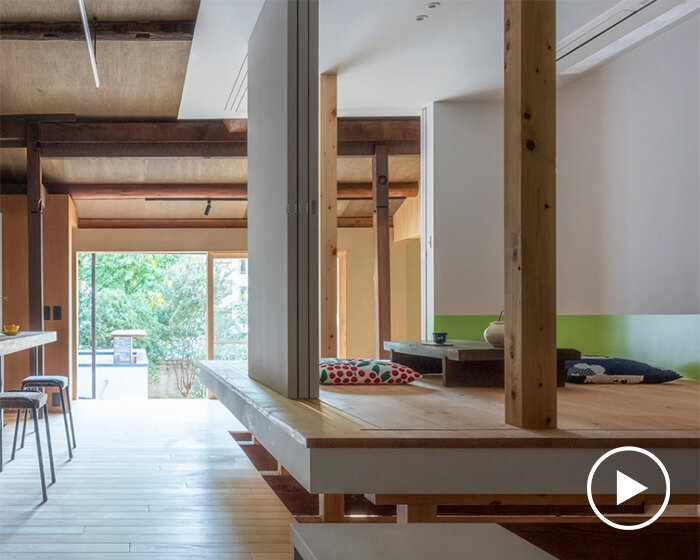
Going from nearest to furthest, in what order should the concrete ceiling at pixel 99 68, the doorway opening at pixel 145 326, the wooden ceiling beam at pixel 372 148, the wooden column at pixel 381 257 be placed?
the concrete ceiling at pixel 99 68 → the wooden column at pixel 381 257 → the wooden ceiling beam at pixel 372 148 → the doorway opening at pixel 145 326

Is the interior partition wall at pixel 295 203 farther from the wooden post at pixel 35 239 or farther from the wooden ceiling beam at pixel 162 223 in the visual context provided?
the wooden ceiling beam at pixel 162 223

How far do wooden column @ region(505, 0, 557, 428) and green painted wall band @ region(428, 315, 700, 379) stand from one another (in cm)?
243

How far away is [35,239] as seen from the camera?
23.5 feet

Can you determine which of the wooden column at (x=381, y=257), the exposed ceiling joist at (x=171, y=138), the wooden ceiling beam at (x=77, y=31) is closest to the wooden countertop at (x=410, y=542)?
the wooden ceiling beam at (x=77, y=31)

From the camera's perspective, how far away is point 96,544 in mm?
3502

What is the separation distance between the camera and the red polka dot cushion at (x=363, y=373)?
353 centimetres

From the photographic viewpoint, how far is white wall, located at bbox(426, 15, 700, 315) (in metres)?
4.26

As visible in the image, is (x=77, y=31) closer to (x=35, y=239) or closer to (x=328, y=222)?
(x=328, y=222)

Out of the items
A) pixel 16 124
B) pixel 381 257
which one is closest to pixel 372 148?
pixel 381 257

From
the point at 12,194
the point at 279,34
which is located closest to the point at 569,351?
the point at 279,34

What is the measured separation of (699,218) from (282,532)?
276 cm

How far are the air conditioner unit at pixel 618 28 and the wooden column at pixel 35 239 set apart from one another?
16.3ft

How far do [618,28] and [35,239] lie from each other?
549 centimetres

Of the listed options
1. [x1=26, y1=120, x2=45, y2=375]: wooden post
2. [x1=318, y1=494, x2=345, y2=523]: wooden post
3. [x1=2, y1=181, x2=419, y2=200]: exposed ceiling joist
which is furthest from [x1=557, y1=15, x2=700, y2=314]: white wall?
[x1=26, y1=120, x2=45, y2=375]: wooden post
